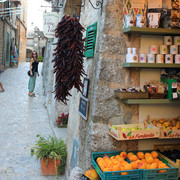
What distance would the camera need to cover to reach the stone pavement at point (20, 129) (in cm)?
423

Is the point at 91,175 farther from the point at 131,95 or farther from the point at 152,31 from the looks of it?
the point at 152,31

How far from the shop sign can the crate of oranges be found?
4879mm

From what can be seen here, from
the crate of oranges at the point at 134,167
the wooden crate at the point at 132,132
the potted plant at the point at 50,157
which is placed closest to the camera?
the crate of oranges at the point at 134,167

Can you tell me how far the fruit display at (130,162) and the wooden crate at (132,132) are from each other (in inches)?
9.1

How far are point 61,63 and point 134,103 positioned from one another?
93 cm

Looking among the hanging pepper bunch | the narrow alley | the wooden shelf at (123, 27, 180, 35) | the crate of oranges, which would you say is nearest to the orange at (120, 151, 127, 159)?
the crate of oranges

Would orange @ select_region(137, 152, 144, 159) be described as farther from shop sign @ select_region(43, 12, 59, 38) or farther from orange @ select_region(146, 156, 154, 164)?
shop sign @ select_region(43, 12, 59, 38)

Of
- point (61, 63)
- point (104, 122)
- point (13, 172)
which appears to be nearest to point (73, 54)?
point (61, 63)

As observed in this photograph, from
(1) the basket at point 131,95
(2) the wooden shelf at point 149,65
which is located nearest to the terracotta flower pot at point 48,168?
(1) the basket at point 131,95

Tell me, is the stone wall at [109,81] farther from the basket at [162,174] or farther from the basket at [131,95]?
the basket at [162,174]

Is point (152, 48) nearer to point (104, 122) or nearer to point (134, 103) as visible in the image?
point (134, 103)

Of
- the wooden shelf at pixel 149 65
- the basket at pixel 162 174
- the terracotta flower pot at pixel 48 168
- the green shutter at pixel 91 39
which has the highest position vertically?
the green shutter at pixel 91 39

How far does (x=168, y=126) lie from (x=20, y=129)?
4481 mm

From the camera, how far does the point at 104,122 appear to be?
2.86 m
